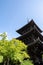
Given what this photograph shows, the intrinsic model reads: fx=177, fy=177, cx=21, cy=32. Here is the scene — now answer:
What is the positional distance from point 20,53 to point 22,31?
33.9 feet

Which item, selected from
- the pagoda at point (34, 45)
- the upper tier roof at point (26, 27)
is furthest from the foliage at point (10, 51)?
the upper tier roof at point (26, 27)

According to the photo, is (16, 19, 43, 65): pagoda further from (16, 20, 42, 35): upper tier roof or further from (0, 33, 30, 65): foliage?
(0, 33, 30, 65): foliage

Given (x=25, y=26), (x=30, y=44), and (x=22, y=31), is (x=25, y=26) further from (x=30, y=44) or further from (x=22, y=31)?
(x=30, y=44)

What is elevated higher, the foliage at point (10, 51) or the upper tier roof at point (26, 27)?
the upper tier roof at point (26, 27)

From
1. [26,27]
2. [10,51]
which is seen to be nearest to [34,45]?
[26,27]

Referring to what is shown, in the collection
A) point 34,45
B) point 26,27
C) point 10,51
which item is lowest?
point 10,51

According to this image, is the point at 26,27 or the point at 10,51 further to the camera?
the point at 26,27

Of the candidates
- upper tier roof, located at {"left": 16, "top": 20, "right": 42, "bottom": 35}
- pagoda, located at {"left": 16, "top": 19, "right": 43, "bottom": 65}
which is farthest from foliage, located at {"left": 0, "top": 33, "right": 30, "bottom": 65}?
upper tier roof, located at {"left": 16, "top": 20, "right": 42, "bottom": 35}

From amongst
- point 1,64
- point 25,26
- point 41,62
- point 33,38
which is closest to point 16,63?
point 1,64

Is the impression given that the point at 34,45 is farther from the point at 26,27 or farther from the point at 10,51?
the point at 10,51

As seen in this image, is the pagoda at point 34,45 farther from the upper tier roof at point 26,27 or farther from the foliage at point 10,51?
the foliage at point 10,51

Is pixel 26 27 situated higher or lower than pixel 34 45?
higher

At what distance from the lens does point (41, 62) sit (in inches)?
936

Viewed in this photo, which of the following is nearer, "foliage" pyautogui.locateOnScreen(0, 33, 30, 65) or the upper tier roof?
"foliage" pyautogui.locateOnScreen(0, 33, 30, 65)
